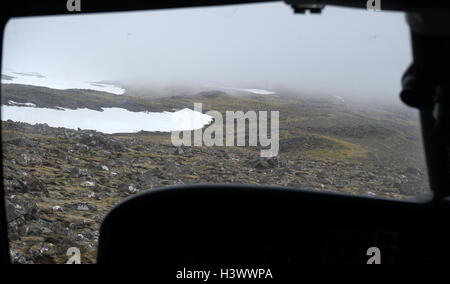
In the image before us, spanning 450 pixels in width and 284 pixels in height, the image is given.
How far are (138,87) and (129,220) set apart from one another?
22.9 inches

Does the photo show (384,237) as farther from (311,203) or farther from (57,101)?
(57,101)

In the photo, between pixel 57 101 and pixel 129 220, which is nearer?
pixel 129 220

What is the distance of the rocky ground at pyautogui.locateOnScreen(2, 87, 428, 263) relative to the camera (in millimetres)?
1692

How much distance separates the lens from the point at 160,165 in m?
1.76

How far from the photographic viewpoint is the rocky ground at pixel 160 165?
5.55ft

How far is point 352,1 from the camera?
1649 millimetres

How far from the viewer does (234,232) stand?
4.66ft
